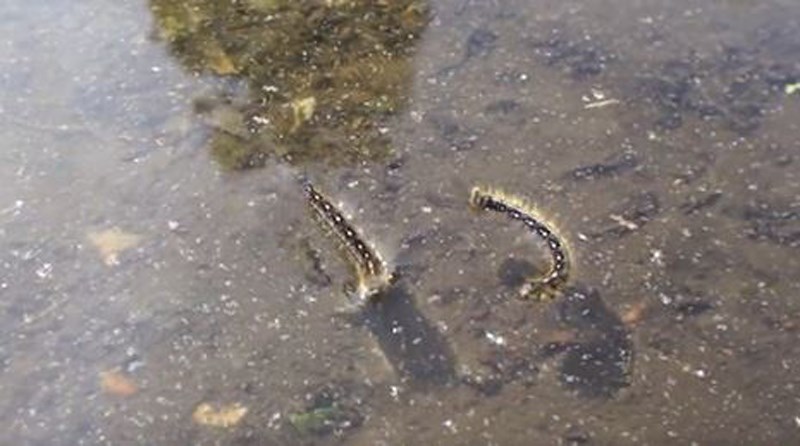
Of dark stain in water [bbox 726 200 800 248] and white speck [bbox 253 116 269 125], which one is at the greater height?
dark stain in water [bbox 726 200 800 248]

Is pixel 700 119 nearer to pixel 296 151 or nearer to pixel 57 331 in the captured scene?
pixel 296 151

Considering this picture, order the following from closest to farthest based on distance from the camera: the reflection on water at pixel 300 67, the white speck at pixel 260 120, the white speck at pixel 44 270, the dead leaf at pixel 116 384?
the dead leaf at pixel 116 384
the white speck at pixel 44 270
the reflection on water at pixel 300 67
the white speck at pixel 260 120

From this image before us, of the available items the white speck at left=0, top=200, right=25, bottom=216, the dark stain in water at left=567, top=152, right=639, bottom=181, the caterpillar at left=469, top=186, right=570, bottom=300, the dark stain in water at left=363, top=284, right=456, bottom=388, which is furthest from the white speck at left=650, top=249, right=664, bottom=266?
the white speck at left=0, top=200, right=25, bottom=216

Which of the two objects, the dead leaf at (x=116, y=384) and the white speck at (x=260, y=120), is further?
the white speck at (x=260, y=120)

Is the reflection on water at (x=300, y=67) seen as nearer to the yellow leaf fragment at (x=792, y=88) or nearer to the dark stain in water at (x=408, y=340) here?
the dark stain in water at (x=408, y=340)

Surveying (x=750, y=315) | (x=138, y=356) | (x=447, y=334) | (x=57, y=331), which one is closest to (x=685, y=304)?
(x=750, y=315)

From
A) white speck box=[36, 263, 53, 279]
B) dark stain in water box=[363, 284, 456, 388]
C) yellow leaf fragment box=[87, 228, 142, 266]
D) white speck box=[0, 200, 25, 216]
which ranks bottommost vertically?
white speck box=[36, 263, 53, 279]

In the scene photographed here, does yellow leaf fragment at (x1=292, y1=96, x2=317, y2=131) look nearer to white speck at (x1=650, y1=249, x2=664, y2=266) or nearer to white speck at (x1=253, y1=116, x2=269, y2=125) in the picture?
white speck at (x1=253, y1=116, x2=269, y2=125)

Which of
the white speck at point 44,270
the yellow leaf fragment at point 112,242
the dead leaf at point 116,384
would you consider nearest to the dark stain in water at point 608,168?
the yellow leaf fragment at point 112,242

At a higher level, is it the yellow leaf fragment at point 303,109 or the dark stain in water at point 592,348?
the yellow leaf fragment at point 303,109
